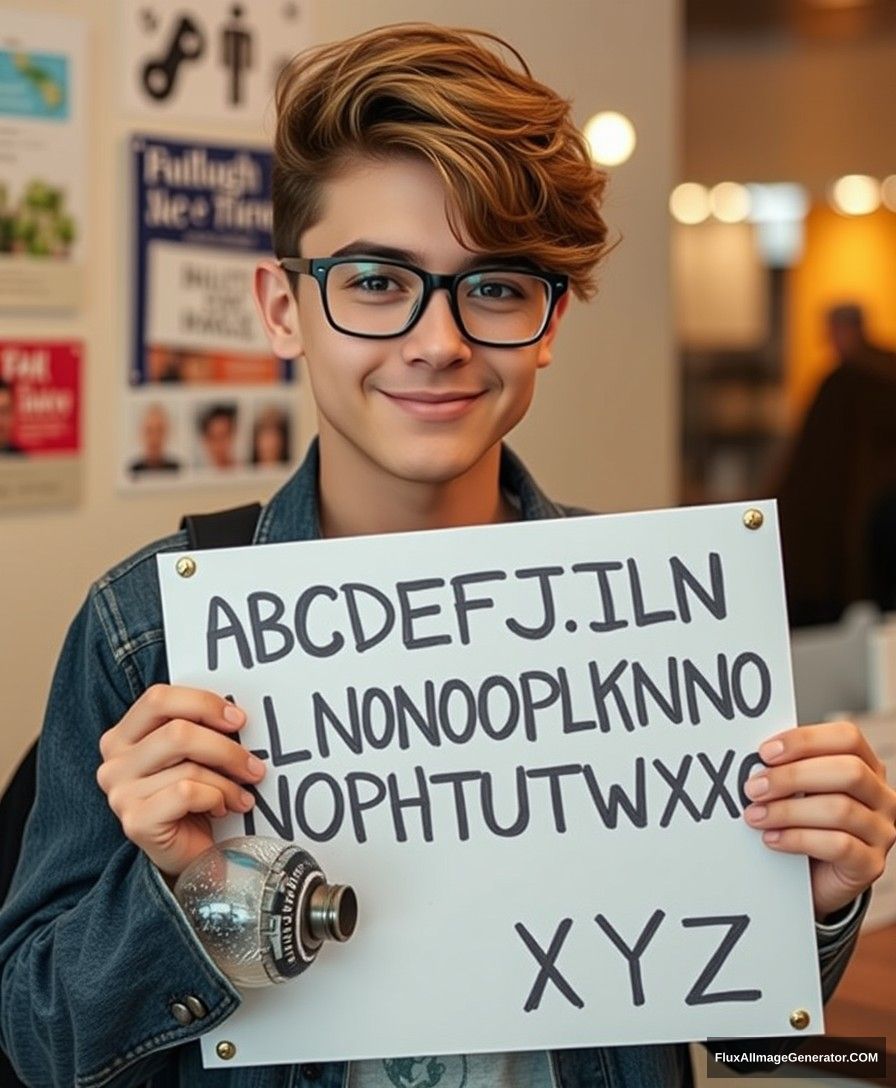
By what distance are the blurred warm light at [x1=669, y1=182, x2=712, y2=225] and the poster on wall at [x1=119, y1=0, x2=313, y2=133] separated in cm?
461

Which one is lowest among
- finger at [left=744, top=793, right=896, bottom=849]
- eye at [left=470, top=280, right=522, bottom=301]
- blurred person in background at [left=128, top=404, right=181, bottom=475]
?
finger at [left=744, top=793, right=896, bottom=849]

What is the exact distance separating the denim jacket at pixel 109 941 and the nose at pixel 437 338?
0.20 metres

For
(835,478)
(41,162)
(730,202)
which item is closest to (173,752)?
(41,162)

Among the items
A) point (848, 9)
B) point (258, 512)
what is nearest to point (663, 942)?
point (258, 512)

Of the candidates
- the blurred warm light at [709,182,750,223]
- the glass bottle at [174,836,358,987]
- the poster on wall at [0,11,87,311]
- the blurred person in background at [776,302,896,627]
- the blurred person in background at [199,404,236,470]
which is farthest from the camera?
the blurred warm light at [709,182,750,223]

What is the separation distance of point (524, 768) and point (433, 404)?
0.25m

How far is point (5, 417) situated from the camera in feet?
6.23

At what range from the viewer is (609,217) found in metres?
2.67

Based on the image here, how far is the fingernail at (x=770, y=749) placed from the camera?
1.09 metres

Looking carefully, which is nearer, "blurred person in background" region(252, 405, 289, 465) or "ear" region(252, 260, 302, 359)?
"ear" region(252, 260, 302, 359)

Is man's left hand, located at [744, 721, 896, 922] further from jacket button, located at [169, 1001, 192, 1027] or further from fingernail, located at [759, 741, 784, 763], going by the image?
jacket button, located at [169, 1001, 192, 1027]

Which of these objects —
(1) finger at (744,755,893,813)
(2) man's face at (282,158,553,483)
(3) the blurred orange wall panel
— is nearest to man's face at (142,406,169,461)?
(2) man's face at (282,158,553,483)

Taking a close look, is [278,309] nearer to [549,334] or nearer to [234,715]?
[549,334]

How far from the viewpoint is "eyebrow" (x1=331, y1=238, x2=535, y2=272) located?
1138mm
